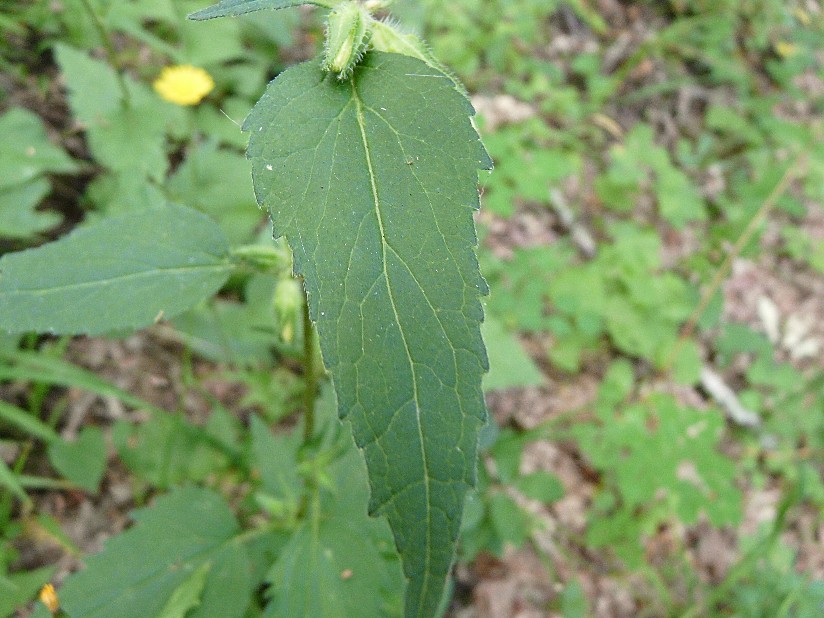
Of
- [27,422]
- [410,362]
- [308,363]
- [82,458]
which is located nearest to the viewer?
[410,362]

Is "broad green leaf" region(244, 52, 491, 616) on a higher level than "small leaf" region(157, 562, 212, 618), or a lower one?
higher

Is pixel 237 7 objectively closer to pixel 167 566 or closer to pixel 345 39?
pixel 345 39

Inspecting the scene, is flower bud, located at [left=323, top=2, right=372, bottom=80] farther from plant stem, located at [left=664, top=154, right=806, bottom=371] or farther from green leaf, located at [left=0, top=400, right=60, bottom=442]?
plant stem, located at [left=664, top=154, right=806, bottom=371]

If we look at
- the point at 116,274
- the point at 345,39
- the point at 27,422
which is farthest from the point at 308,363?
the point at 27,422

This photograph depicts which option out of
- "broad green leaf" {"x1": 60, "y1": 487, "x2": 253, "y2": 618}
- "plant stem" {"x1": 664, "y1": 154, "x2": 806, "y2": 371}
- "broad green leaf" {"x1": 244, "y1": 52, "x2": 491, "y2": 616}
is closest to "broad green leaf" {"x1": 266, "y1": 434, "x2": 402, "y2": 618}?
"broad green leaf" {"x1": 60, "y1": 487, "x2": 253, "y2": 618}

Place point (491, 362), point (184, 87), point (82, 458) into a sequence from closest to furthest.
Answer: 1. point (82, 458)
2. point (491, 362)
3. point (184, 87)

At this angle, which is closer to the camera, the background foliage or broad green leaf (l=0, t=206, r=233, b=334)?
broad green leaf (l=0, t=206, r=233, b=334)

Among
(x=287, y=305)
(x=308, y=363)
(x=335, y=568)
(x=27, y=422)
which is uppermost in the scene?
(x=287, y=305)
